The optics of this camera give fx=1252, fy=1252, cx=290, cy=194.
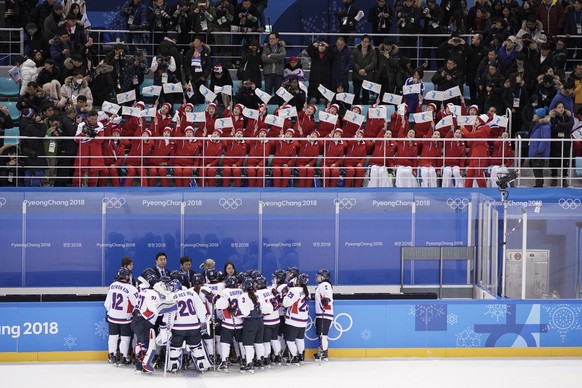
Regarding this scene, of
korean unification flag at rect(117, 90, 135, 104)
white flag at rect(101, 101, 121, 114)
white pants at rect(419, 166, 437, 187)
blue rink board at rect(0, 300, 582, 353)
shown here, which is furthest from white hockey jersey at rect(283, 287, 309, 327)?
korean unification flag at rect(117, 90, 135, 104)

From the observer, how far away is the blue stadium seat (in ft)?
84.6

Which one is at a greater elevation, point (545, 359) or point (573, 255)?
point (573, 255)

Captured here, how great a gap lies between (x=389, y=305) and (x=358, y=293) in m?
2.52

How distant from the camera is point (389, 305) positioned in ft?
62.7

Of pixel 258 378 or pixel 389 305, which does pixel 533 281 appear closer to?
pixel 389 305

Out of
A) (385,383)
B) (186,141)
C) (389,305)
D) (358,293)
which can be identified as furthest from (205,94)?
(385,383)

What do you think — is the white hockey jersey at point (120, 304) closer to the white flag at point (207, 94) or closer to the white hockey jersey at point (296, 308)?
the white hockey jersey at point (296, 308)

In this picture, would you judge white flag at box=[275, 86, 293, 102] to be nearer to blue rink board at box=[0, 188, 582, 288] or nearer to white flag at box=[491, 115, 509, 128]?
blue rink board at box=[0, 188, 582, 288]

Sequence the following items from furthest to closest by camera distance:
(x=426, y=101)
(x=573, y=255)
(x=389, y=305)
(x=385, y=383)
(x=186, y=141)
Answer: (x=426, y=101), (x=186, y=141), (x=573, y=255), (x=389, y=305), (x=385, y=383)

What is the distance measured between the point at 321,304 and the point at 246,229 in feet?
11.1

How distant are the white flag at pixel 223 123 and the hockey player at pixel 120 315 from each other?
515 cm

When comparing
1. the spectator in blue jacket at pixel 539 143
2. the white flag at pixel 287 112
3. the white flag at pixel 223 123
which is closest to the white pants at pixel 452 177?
the spectator in blue jacket at pixel 539 143

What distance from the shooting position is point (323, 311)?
18.8 meters

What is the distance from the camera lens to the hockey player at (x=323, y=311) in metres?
18.8
